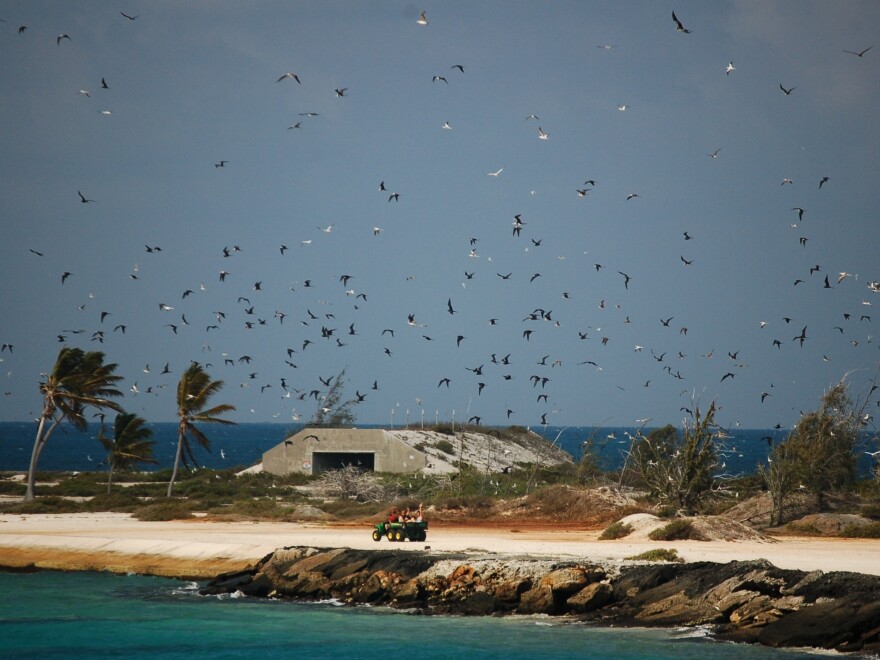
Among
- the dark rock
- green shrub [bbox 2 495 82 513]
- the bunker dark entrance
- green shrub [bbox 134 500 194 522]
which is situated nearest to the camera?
the dark rock

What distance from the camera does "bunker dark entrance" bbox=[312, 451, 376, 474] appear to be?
6662 centimetres

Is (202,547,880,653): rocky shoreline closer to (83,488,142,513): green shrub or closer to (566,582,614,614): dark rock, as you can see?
(566,582,614,614): dark rock

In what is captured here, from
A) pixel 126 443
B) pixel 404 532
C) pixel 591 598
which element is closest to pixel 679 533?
pixel 404 532

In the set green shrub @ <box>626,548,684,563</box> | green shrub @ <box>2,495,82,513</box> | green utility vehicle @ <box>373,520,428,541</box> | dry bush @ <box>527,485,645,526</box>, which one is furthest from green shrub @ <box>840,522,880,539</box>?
green shrub @ <box>2,495,82,513</box>

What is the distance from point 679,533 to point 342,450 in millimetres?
35094

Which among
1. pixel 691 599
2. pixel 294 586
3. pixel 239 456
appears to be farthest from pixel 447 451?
pixel 239 456

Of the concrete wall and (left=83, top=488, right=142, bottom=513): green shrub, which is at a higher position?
the concrete wall

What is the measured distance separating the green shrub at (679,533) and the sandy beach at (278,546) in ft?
1.33

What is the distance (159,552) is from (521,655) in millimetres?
16542

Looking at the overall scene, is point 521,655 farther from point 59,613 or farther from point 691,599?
point 59,613

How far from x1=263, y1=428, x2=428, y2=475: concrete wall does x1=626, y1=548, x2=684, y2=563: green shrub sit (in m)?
35.3

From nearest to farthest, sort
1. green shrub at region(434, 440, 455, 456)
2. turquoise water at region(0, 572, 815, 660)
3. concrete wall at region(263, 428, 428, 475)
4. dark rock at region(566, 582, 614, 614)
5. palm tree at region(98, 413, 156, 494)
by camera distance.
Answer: turquoise water at region(0, 572, 815, 660), dark rock at region(566, 582, 614, 614), palm tree at region(98, 413, 156, 494), concrete wall at region(263, 428, 428, 475), green shrub at region(434, 440, 455, 456)

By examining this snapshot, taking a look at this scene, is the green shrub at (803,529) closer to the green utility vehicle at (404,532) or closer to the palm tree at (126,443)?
the green utility vehicle at (404,532)

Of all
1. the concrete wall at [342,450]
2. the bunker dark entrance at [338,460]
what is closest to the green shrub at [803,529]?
the concrete wall at [342,450]
